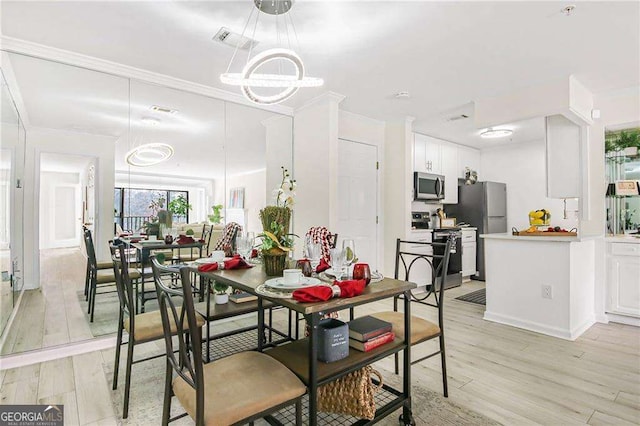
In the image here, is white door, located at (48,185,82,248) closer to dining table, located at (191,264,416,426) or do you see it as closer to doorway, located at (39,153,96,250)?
doorway, located at (39,153,96,250)

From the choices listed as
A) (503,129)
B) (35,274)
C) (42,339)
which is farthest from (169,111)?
(503,129)

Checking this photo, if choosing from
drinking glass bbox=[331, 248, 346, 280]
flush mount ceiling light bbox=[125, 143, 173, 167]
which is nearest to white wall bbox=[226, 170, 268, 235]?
flush mount ceiling light bbox=[125, 143, 173, 167]

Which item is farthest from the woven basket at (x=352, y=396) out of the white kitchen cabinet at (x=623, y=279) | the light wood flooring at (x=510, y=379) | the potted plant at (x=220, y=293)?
the white kitchen cabinet at (x=623, y=279)

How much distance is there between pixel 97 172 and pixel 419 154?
441 centimetres

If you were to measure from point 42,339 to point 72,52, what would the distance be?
2.35m

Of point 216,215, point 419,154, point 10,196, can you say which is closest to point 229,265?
point 216,215

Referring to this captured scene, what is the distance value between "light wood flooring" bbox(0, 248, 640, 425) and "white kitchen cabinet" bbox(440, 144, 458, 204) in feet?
10.3

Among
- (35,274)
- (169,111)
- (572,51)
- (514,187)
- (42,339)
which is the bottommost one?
(42,339)

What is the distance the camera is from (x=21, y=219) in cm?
277

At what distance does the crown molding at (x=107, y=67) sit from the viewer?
2.61m

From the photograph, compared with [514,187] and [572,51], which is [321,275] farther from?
[514,187]

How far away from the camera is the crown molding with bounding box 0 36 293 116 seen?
261 cm

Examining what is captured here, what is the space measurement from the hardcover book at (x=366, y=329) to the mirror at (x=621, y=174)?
12.0ft

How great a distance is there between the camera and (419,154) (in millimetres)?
5484
